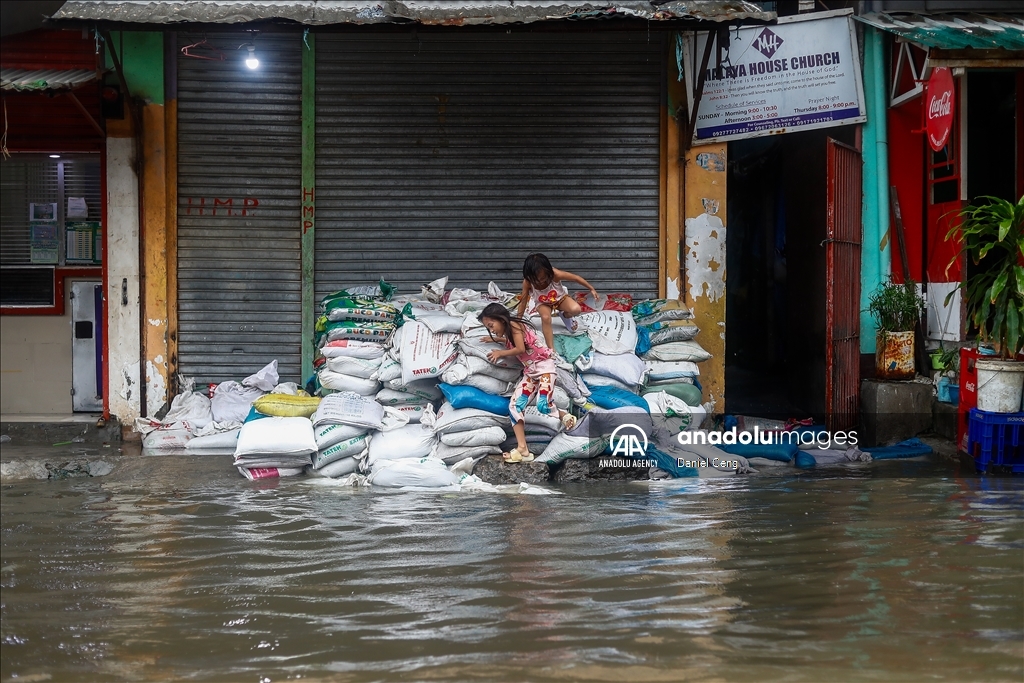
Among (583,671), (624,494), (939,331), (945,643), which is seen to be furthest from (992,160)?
(583,671)

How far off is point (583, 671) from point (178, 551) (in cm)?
253

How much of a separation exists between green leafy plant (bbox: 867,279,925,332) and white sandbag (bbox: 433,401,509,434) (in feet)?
12.6

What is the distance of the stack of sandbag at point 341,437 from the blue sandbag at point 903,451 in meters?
3.96

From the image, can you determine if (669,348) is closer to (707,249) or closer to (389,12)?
(707,249)

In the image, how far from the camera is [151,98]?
8.77m

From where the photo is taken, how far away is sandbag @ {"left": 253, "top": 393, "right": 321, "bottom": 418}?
7.59 m

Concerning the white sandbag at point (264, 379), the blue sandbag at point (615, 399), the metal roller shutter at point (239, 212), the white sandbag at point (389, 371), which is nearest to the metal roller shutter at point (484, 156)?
the metal roller shutter at point (239, 212)

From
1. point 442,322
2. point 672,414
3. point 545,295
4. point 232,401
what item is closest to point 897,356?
point 672,414

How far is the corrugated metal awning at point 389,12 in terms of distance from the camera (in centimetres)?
716

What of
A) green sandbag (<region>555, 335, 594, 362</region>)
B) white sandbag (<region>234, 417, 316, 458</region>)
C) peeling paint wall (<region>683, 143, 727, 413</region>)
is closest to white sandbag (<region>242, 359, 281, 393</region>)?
white sandbag (<region>234, 417, 316, 458</region>)

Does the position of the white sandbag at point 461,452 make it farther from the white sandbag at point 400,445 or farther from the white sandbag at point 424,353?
the white sandbag at point 424,353

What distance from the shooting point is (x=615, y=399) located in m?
7.51

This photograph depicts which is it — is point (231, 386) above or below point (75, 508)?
above

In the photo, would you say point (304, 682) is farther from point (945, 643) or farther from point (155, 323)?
point (155, 323)
